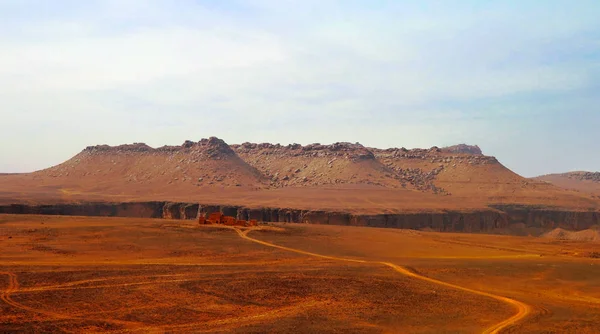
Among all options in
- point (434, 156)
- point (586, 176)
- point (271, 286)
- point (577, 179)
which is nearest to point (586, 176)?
point (586, 176)

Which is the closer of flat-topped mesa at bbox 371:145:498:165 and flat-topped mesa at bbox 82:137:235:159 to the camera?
flat-topped mesa at bbox 82:137:235:159

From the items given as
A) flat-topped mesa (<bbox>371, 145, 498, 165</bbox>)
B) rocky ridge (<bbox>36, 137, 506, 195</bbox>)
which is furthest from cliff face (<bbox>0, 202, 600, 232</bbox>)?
flat-topped mesa (<bbox>371, 145, 498, 165</bbox>)

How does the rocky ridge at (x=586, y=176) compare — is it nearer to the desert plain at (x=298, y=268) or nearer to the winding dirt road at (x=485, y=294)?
the desert plain at (x=298, y=268)

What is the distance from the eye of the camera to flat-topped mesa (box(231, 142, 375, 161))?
10400 centimetres

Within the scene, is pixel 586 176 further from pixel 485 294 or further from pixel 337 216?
pixel 485 294

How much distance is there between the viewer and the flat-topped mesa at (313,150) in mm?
104000

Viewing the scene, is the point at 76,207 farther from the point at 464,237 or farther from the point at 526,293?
the point at 526,293

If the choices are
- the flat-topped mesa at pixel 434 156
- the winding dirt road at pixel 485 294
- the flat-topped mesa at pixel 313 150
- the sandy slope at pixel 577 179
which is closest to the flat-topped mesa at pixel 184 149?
the flat-topped mesa at pixel 313 150

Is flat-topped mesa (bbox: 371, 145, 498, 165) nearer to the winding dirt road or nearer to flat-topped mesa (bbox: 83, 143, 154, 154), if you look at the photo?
flat-topped mesa (bbox: 83, 143, 154, 154)

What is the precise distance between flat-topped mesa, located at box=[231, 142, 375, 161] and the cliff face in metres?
34.2

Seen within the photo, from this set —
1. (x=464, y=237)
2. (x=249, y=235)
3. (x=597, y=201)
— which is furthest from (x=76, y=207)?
(x=597, y=201)

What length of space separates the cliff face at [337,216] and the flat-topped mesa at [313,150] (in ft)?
112

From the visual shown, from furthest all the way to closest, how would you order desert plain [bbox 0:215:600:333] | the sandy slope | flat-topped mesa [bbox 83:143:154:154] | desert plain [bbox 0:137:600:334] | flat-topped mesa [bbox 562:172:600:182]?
flat-topped mesa [bbox 562:172:600:182]
the sandy slope
flat-topped mesa [bbox 83:143:154:154]
desert plain [bbox 0:137:600:334]
desert plain [bbox 0:215:600:333]

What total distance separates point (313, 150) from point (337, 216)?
51514mm
